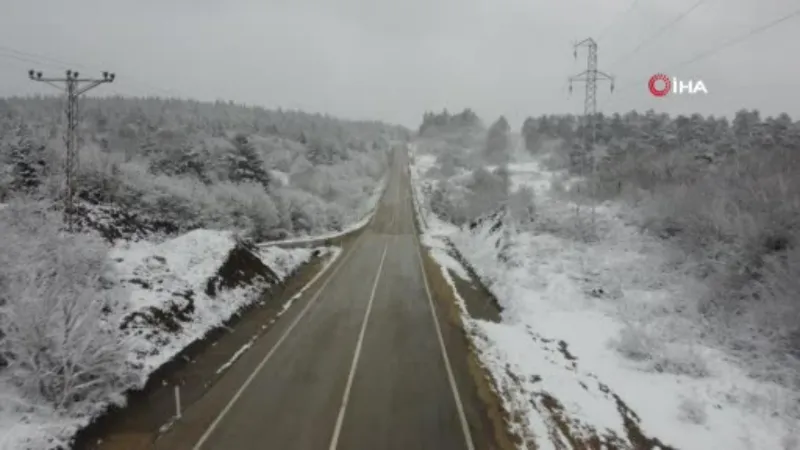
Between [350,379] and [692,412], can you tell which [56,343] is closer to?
[350,379]

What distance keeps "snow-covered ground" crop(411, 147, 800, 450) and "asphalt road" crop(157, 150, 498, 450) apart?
1510 mm

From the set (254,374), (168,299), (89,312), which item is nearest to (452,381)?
(254,374)

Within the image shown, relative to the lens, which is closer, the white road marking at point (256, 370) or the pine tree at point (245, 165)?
the white road marking at point (256, 370)

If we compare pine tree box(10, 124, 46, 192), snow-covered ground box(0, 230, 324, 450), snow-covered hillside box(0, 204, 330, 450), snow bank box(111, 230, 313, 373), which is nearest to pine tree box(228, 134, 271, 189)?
pine tree box(10, 124, 46, 192)

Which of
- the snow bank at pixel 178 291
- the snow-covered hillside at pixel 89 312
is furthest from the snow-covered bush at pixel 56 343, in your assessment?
the snow bank at pixel 178 291

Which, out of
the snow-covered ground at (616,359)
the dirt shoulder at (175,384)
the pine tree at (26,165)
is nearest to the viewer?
the dirt shoulder at (175,384)

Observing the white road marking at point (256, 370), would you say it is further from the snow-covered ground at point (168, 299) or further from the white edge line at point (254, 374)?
the snow-covered ground at point (168, 299)

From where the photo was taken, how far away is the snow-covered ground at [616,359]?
39.3 feet

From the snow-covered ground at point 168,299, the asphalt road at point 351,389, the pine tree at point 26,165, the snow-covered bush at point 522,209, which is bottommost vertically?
the asphalt road at point 351,389

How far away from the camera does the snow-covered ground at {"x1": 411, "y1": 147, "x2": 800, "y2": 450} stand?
39.3ft

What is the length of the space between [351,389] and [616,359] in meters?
8.16

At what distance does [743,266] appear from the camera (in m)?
19.3

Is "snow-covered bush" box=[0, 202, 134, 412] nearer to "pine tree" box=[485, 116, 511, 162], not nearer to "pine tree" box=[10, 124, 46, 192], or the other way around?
"pine tree" box=[10, 124, 46, 192]

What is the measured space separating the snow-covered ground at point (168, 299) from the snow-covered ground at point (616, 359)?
952cm
